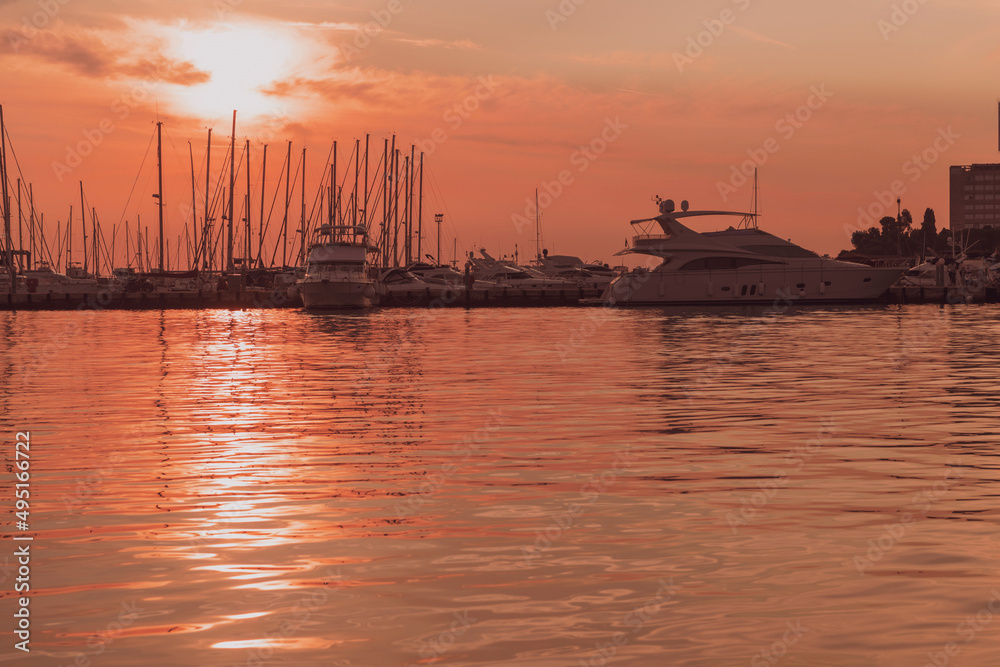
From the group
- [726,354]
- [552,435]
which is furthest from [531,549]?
[726,354]

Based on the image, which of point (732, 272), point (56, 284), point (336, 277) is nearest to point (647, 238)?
point (732, 272)

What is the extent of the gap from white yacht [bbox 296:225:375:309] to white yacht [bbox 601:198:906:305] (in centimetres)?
1595

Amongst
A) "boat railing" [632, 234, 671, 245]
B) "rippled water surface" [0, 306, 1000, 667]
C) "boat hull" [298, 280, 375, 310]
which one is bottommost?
"rippled water surface" [0, 306, 1000, 667]

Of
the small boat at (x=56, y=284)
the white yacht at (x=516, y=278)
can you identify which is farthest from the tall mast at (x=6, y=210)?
the white yacht at (x=516, y=278)

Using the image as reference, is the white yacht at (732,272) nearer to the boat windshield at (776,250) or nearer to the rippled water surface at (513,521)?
the boat windshield at (776,250)

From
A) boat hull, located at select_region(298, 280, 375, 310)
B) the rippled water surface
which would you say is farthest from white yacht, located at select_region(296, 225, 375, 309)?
the rippled water surface

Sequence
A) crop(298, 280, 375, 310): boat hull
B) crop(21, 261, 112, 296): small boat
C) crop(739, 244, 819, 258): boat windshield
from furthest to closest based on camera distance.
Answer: crop(21, 261, 112, 296): small boat → crop(739, 244, 819, 258): boat windshield → crop(298, 280, 375, 310): boat hull

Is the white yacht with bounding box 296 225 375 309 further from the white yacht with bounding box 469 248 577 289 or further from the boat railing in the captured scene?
the white yacht with bounding box 469 248 577 289

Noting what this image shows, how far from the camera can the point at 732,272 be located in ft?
215

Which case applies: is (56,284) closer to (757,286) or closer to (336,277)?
(336,277)

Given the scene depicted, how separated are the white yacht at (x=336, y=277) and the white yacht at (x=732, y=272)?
52.3 ft

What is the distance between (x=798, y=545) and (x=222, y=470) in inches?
239

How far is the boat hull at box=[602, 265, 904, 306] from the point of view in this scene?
65.6 metres

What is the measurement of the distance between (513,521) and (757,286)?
5927cm
